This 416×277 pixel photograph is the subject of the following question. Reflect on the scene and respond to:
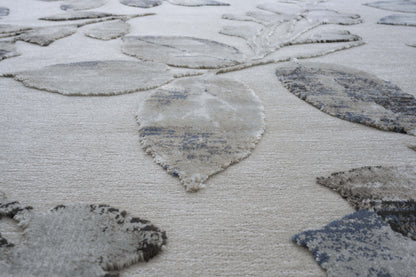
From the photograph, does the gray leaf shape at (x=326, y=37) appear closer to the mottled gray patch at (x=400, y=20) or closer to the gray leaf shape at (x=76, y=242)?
the mottled gray patch at (x=400, y=20)

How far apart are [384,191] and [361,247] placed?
0.18 metres

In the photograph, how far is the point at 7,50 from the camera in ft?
4.53

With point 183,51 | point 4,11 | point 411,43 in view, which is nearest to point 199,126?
point 183,51

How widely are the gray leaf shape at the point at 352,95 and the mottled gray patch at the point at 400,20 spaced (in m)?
1.39

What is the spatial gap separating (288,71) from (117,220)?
1.02 meters

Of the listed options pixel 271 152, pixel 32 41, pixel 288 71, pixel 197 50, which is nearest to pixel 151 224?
pixel 271 152

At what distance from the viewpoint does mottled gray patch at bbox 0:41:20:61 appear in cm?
132

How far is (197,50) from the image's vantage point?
4.89 feet

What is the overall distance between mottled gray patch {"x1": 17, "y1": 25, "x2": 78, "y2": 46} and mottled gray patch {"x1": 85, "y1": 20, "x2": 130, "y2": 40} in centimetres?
12

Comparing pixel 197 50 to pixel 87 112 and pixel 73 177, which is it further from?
pixel 73 177

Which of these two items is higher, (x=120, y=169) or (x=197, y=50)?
(x=197, y=50)

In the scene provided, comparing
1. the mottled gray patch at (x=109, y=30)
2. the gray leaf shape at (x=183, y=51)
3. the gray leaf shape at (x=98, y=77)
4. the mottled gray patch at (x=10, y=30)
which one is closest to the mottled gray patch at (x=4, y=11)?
the mottled gray patch at (x=10, y=30)

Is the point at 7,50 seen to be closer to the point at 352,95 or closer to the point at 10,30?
the point at 10,30

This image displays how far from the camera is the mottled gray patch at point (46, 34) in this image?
1.53 meters
